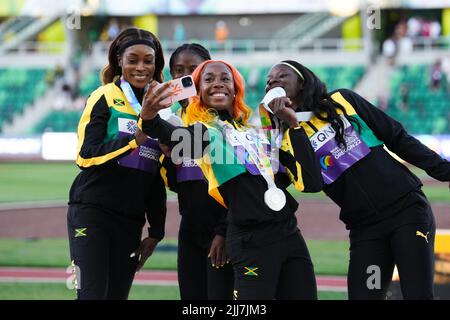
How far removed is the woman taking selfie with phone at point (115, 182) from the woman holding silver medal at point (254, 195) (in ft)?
1.15

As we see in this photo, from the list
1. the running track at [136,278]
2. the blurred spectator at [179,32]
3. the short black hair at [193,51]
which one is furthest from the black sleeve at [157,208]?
the blurred spectator at [179,32]

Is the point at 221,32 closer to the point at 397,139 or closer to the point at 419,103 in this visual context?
the point at 419,103

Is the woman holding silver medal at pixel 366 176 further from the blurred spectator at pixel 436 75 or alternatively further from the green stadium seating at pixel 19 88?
the green stadium seating at pixel 19 88

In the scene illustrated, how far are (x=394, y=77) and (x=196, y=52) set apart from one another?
26.3 m

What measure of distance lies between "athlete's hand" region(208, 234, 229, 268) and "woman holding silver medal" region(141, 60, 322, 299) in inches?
9.4

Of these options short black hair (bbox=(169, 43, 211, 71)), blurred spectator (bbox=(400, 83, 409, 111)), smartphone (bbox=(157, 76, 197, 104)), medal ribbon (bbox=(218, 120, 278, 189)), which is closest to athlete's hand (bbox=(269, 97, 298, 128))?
medal ribbon (bbox=(218, 120, 278, 189))

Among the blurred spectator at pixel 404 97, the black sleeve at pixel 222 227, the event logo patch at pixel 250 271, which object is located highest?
the black sleeve at pixel 222 227

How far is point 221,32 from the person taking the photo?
34656 mm

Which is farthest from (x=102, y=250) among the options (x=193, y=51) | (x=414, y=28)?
(x=414, y=28)

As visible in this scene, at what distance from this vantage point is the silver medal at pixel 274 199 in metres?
4.30

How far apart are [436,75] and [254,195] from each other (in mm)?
25809

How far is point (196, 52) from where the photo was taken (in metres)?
5.34

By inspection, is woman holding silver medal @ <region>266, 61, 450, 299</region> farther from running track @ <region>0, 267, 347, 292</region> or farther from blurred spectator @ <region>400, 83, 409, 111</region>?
blurred spectator @ <region>400, 83, 409, 111</region>

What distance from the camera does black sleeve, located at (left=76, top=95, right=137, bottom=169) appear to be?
452 centimetres
